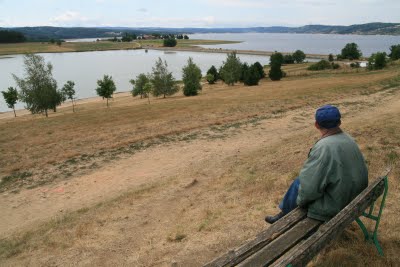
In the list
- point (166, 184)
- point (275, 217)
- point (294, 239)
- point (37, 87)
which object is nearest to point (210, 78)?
point (37, 87)

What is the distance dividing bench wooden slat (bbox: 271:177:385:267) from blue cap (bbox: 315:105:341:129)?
39.3 inches

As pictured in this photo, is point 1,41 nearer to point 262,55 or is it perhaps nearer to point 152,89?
point 262,55

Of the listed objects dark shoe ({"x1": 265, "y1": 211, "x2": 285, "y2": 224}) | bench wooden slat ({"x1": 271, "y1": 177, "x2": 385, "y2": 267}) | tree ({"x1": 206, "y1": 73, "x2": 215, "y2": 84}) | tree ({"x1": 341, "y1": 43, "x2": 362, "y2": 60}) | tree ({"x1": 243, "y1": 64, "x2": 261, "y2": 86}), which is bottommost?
tree ({"x1": 206, "y1": 73, "x2": 215, "y2": 84})

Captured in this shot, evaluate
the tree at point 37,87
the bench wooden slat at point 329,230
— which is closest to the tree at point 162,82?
the tree at point 37,87

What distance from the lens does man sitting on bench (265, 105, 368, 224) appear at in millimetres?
4543

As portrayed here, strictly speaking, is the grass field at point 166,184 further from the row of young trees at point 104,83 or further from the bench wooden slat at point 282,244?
the row of young trees at point 104,83

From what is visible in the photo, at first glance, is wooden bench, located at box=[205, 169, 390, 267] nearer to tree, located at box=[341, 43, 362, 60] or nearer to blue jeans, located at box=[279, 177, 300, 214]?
blue jeans, located at box=[279, 177, 300, 214]

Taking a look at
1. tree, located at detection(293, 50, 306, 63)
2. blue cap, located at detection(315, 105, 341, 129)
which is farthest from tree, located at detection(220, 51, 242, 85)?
blue cap, located at detection(315, 105, 341, 129)

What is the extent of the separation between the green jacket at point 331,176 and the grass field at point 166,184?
863 mm

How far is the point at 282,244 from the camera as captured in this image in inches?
169

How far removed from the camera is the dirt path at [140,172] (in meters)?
9.95

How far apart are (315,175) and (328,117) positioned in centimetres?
79

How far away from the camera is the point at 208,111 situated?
73.4 feet

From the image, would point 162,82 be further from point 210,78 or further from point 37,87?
point 210,78
